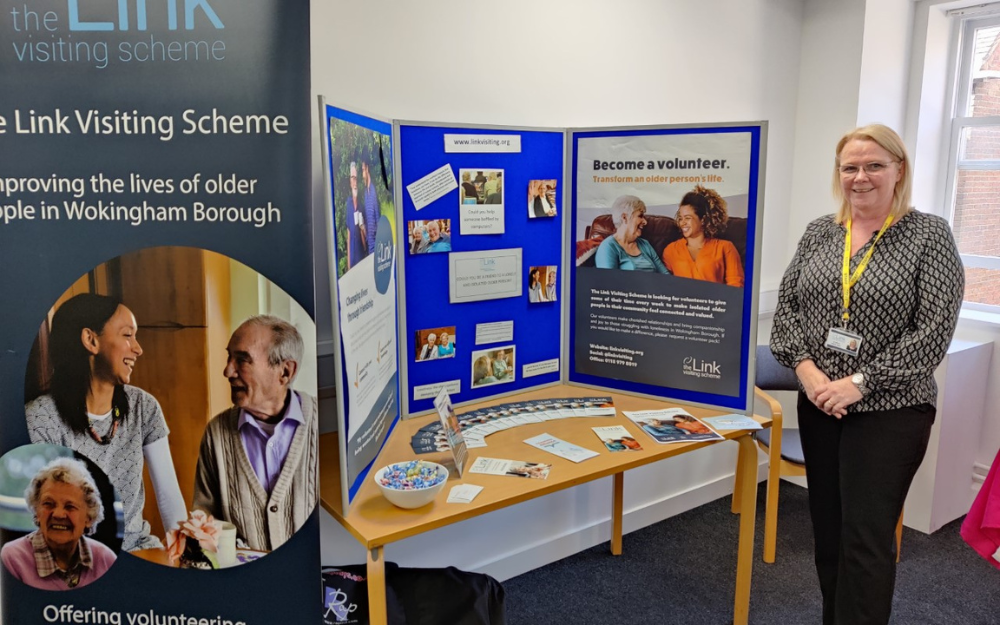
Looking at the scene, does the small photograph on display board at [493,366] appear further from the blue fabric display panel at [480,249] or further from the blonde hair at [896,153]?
the blonde hair at [896,153]

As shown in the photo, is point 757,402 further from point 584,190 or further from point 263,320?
point 263,320

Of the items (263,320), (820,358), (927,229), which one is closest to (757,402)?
(820,358)

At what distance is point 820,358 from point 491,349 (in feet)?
3.24

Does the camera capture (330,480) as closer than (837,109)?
Yes

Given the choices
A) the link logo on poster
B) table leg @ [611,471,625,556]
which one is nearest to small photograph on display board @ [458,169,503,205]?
the link logo on poster

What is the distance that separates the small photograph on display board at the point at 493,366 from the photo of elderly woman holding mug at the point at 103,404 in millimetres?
1084

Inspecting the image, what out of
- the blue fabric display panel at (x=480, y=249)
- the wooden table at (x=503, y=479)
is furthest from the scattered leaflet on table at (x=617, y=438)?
the blue fabric display panel at (x=480, y=249)

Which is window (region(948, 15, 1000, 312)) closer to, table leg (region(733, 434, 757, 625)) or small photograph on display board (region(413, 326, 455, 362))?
table leg (region(733, 434, 757, 625))

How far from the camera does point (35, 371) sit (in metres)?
1.43

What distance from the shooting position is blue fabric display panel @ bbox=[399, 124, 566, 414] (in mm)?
2164

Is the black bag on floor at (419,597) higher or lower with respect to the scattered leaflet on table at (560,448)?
lower

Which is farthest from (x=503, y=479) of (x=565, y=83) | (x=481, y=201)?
(x=565, y=83)

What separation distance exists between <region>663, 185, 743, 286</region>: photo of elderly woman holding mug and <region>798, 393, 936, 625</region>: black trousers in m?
0.51

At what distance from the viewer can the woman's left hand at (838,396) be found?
77.1 inches
